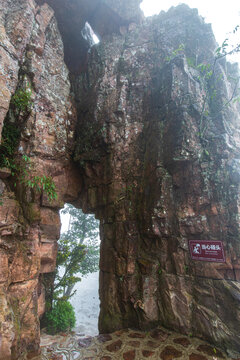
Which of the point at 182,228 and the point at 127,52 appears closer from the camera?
the point at 182,228

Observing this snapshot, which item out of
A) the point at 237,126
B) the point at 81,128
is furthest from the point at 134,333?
the point at 237,126

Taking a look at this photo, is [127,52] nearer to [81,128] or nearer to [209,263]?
[81,128]

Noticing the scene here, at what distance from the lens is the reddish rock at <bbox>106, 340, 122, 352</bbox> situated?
17.0ft

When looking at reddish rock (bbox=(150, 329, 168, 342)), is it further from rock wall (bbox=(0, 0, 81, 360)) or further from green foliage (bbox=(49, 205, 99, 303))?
green foliage (bbox=(49, 205, 99, 303))

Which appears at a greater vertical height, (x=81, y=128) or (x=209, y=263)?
(x=81, y=128)

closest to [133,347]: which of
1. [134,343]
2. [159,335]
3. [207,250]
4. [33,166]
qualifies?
[134,343]

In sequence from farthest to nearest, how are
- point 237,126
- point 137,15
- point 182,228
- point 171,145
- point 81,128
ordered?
point 137,15
point 81,128
point 237,126
point 171,145
point 182,228

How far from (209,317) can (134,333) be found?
7.08ft

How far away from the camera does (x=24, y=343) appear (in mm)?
4867

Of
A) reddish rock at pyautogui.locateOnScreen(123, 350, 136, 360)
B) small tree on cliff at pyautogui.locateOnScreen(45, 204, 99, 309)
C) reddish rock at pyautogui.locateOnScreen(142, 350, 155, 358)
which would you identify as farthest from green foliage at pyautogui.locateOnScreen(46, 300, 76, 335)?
reddish rock at pyautogui.locateOnScreen(142, 350, 155, 358)

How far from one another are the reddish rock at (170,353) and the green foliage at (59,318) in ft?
15.5

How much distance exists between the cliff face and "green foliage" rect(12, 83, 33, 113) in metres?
0.17

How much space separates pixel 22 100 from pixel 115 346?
23.9ft

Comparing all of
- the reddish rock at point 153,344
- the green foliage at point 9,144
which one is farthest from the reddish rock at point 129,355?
the green foliage at point 9,144
